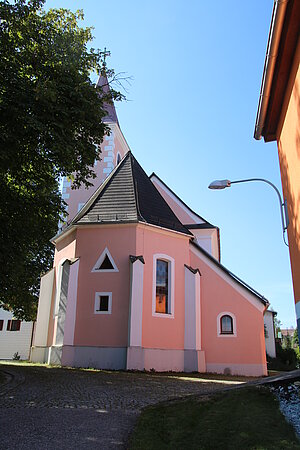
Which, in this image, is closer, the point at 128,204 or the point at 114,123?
the point at 128,204

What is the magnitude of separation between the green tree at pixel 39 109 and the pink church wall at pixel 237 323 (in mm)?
8441

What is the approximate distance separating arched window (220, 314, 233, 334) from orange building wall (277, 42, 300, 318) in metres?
11.9

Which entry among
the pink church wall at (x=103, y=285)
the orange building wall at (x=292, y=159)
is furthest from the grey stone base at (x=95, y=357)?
the orange building wall at (x=292, y=159)

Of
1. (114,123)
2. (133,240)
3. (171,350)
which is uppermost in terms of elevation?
(114,123)

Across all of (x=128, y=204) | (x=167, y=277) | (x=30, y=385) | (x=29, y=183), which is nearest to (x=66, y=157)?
(x=29, y=183)

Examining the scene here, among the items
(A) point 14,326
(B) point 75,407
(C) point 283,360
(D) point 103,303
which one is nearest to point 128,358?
(D) point 103,303

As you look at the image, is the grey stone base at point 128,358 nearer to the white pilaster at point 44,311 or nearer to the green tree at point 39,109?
the white pilaster at point 44,311

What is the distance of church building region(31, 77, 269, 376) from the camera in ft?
51.3

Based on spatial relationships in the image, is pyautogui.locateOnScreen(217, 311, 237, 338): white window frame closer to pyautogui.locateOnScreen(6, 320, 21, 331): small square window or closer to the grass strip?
the grass strip

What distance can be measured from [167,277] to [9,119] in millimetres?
10054

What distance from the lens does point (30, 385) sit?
10062 millimetres

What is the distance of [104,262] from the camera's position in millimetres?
16828

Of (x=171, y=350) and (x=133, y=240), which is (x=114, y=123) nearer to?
(x=133, y=240)

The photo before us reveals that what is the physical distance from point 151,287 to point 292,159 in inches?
444
